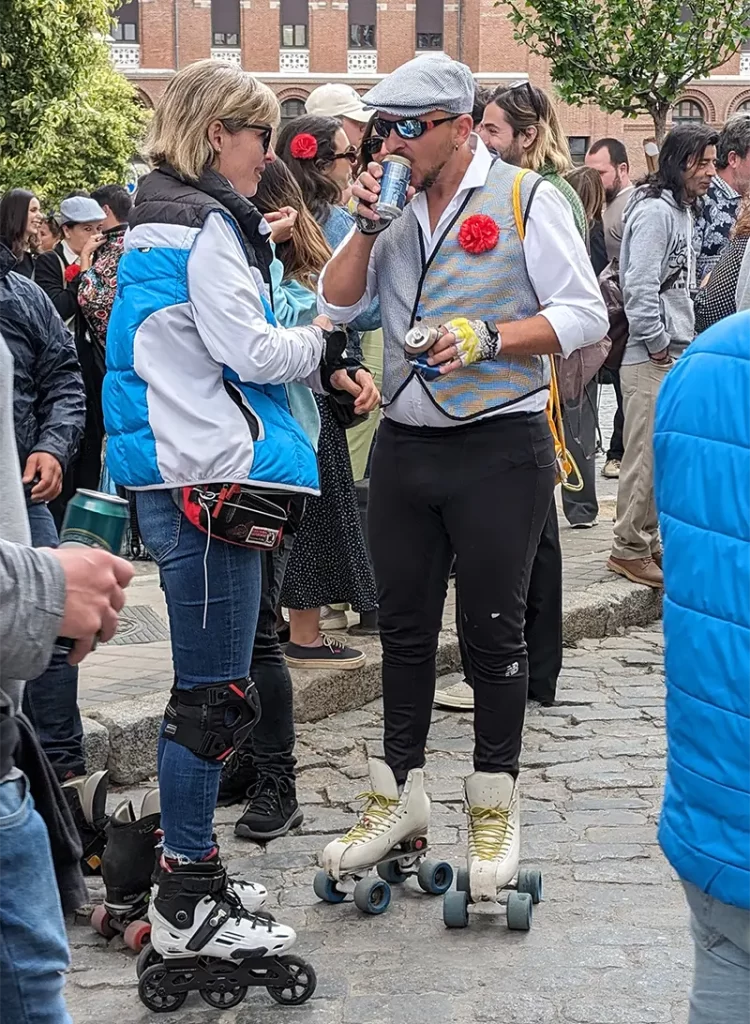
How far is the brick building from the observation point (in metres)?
52.3

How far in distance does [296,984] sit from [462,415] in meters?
1.53

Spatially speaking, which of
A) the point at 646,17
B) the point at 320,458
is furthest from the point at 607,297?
the point at 646,17

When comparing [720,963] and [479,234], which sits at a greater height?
[479,234]

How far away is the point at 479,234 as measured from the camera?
402cm

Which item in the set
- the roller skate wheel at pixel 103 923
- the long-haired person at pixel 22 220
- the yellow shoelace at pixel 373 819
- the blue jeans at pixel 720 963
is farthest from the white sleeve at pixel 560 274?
the long-haired person at pixel 22 220

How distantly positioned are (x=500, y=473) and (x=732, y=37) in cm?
2515

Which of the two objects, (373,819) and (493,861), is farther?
(373,819)

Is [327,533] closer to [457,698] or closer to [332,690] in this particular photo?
[332,690]

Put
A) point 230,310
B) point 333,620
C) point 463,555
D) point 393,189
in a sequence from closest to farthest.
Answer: point 230,310 → point 393,189 → point 463,555 → point 333,620

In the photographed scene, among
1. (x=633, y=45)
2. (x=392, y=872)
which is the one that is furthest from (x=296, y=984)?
(x=633, y=45)

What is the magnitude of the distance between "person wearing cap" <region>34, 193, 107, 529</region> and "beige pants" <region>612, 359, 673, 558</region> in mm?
2720

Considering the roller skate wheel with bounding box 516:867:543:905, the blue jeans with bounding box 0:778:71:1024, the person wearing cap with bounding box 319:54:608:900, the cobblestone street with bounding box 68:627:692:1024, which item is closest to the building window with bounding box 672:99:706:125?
the cobblestone street with bounding box 68:627:692:1024

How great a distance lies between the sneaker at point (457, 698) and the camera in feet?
20.0

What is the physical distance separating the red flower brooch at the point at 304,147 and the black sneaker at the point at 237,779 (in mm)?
2340
